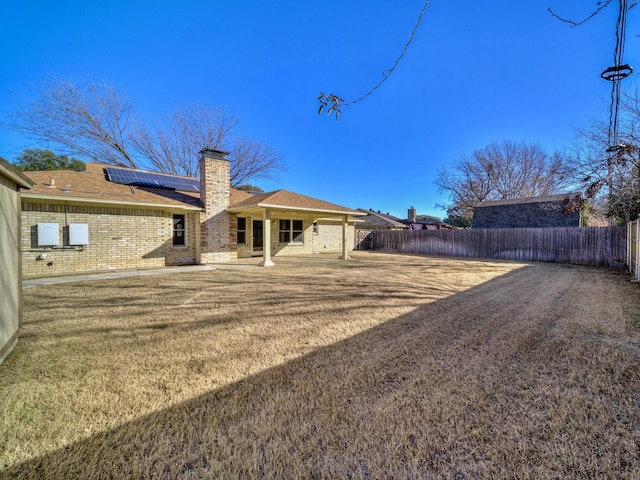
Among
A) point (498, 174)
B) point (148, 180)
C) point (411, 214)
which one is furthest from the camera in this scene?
point (411, 214)

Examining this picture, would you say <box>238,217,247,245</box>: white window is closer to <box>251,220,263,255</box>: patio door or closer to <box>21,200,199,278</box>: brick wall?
<box>251,220,263,255</box>: patio door

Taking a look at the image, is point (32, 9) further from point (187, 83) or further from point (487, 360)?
point (487, 360)

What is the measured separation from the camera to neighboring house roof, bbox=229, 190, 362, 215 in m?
11.3

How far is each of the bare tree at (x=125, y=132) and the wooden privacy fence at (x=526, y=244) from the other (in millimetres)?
13956

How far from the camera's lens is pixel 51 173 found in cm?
1050

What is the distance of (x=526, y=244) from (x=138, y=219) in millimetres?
18433

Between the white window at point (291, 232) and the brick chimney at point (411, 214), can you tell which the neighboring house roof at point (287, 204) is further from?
the brick chimney at point (411, 214)

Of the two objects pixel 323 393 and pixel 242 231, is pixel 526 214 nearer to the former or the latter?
pixel 242 231

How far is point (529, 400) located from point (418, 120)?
58.3 ft

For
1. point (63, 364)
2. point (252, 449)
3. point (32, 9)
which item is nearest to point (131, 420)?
point (252, 449)

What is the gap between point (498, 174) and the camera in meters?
27.5

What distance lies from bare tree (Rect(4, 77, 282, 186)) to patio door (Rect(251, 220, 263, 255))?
35.6ft

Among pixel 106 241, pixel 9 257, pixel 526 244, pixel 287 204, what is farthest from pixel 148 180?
pixel 526 244

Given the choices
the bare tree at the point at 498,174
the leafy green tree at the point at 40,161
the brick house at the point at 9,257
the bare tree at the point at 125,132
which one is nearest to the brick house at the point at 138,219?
the brick house at the point at 9,257
